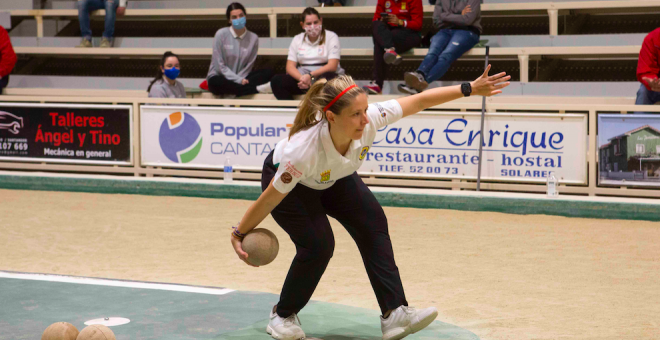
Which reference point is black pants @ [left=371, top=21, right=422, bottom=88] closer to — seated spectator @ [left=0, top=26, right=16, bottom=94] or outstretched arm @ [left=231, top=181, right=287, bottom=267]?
seated spectator @ [left=0, top=26, right=16, bottom=94]

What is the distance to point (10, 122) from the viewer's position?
11609 mm

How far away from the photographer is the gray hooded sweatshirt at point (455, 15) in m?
10.9

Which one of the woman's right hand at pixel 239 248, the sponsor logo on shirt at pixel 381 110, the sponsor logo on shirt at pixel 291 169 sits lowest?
the woman's right hand at pixel 239 248

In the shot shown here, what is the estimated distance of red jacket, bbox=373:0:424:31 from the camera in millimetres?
11273

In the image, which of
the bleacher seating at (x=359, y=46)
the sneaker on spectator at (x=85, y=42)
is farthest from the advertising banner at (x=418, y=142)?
the sneaker on spectator at (x=85, y=42)

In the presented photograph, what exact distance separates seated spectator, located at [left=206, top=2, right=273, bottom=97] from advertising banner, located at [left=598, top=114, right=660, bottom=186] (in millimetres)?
5211

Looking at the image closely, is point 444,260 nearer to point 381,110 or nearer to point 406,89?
point 381,110

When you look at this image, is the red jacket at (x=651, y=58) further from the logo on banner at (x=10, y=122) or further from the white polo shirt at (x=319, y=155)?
the logo on banner at (x=10, y=122)

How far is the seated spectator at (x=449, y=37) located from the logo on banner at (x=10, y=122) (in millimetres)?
5834

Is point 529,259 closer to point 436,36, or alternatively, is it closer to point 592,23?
point 436,36

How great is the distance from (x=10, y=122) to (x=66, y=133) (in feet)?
3.24

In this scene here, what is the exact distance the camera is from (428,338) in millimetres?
4137

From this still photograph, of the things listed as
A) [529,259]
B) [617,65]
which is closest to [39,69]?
[617,65]

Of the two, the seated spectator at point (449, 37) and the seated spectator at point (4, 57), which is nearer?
the seated spectator at point (449, 37)
